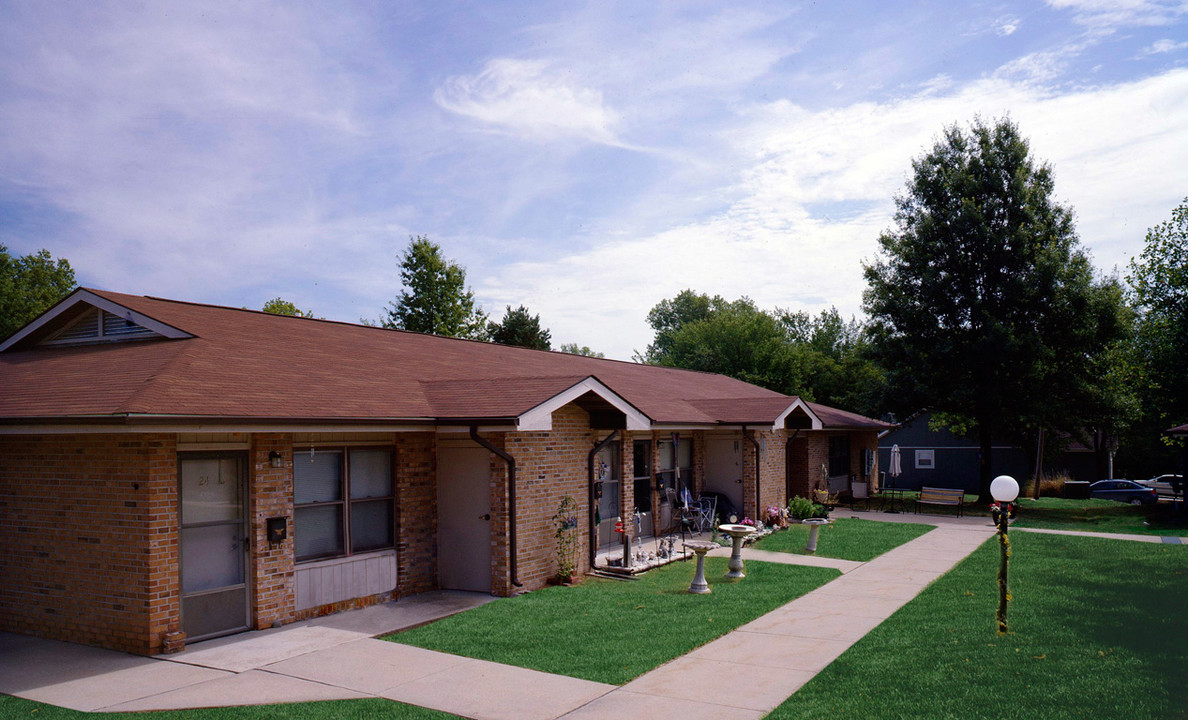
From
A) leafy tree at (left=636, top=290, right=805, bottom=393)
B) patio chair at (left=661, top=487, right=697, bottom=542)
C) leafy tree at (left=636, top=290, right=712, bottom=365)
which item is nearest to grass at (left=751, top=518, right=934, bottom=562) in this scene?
patio chair at (left=661, top=487, right=697, bottom=542)

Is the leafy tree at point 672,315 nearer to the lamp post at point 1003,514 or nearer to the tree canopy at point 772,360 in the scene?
the tree canopy at point 772,360

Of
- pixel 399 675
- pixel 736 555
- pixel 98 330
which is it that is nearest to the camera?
pixel 399 675

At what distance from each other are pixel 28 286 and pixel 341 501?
145ft

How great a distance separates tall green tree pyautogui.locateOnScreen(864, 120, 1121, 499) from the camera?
2569 cm

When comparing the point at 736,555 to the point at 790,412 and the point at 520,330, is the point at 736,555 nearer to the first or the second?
the point at 790,412

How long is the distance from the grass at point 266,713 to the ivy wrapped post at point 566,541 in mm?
5646

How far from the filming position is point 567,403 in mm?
12594

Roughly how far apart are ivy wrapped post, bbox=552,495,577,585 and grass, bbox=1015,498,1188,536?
51.1 feet

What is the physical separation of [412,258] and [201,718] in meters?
43.8

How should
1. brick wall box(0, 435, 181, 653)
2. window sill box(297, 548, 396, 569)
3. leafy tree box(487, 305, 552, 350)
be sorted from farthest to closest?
leafy tree box(487, 305, 552, 350) < window sill box(297, 548, 396, 569) < brick wall box(0, 435, 181, 653)

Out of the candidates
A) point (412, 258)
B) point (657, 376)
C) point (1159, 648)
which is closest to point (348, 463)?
point (1159, 648)

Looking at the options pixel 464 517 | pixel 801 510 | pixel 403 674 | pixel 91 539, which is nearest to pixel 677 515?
pixel 801 510

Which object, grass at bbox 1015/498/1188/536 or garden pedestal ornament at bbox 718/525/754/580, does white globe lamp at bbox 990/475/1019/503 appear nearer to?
garden pedestal ornament at bbox 718/525/754/580

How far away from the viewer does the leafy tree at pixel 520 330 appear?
153 ft
